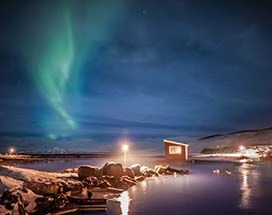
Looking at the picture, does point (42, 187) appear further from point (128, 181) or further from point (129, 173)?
point (129, 173)

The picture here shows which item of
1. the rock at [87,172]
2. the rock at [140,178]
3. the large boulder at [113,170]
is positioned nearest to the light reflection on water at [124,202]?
the rock at [87,172]

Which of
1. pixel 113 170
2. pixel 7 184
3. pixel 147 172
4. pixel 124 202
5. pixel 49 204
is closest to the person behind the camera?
pixel 49 204

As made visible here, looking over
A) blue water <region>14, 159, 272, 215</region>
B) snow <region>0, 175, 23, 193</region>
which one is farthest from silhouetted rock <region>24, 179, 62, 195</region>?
blue water <region>14, 159, 272, 215</region>

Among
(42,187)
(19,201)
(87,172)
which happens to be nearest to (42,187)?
(42,187)

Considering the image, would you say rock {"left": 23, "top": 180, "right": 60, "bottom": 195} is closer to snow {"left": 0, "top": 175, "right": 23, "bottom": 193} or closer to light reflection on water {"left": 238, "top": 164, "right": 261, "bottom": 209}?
snow {"left": 0, "top": 175, "right": 23, "bottom": 193}

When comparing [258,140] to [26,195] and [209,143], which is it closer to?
[209,143]

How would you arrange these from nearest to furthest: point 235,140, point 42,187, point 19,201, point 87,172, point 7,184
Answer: point 19,201
point 42,187
point 7,184
point 87,172
point 235,140

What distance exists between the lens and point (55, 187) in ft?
106

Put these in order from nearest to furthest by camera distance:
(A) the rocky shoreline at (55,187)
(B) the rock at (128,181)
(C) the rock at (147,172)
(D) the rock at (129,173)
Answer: (A) the rocky shoreline at (55,187), (B) the rock at (128,181), (D) the rock at (129,173), (C) the rock at (147,172)

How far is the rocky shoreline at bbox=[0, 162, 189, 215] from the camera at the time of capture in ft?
82.8

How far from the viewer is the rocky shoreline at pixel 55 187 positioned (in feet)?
82.8

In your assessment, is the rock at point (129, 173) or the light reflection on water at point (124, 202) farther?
the rock at point (129, 173)

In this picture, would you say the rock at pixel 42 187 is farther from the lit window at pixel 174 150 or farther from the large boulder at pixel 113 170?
the lit window at pixel 174 150

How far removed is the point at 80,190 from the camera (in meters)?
37.0
